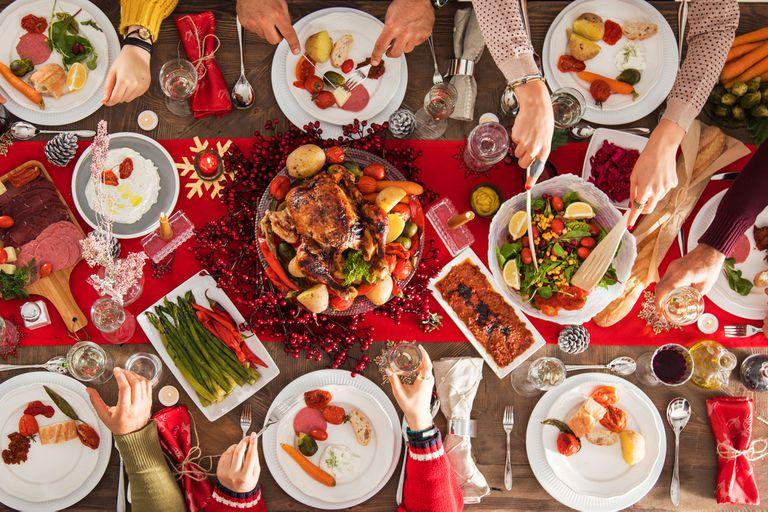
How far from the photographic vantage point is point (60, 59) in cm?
250

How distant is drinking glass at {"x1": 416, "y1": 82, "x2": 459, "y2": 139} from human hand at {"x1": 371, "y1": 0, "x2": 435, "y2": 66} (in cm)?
20

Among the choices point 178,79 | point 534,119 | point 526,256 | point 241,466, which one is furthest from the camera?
point 178,79

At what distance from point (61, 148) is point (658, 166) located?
2.33m

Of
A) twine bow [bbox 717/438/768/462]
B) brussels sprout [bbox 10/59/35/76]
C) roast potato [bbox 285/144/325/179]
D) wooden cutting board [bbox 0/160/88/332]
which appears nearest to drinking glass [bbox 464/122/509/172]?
roast potato [bbox 285/144/325/179]

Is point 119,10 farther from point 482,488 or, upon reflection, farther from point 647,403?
→ point 647,403

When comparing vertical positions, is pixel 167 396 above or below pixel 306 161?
below

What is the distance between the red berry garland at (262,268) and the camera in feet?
7.70

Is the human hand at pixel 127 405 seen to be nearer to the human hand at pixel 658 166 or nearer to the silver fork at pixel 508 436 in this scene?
the silver fork at pixel 508 436

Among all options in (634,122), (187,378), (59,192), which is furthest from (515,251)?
(59,192)

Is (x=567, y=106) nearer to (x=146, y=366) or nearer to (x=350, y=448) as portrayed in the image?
(x=350, y=448)

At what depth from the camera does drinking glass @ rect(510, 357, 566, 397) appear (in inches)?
97.8

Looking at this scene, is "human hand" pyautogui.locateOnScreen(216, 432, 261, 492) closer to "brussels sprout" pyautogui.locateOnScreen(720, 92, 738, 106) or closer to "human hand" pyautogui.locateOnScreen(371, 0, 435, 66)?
"human hand" pyautogui.locateOnScreen(371, 0, 435, 66)

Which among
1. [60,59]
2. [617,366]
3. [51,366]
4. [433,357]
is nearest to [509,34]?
[433,357]

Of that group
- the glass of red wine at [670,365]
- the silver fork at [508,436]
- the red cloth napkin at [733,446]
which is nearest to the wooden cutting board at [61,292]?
the silver fork at [508,436]
